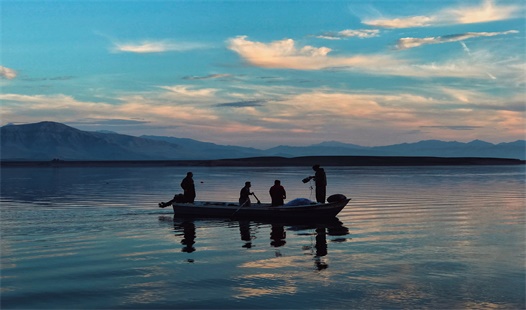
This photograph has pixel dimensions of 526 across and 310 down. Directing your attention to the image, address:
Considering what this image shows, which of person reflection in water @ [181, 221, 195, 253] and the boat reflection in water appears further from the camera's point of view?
person reflection in water @ [181, 221, 195, 253]

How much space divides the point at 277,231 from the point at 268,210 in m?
3.76

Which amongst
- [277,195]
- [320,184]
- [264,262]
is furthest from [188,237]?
[320,184]

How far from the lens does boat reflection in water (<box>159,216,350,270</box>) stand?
64.7 ft

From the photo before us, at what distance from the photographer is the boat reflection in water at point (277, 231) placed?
19734 millimetres

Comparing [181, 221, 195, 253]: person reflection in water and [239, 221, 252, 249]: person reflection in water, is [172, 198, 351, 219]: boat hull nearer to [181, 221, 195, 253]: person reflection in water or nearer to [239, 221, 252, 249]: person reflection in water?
[239, 221, 252, 249]: person reflection in water

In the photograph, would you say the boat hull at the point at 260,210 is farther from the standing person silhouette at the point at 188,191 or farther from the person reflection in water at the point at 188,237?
the person reflection in water at the point at 188,237

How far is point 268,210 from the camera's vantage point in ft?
93.5

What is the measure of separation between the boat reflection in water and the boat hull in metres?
0.36

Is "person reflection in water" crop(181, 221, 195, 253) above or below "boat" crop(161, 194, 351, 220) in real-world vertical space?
below

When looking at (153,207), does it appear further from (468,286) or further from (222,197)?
(468,286)

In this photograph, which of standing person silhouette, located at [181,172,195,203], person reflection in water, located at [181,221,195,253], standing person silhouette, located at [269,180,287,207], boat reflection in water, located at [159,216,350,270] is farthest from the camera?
standing person silhouette, located at [181,172,195,203]

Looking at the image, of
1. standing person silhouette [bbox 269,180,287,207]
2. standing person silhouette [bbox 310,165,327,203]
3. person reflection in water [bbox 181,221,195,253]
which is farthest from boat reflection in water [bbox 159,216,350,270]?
standing person silhouette [bbox 310,165,327,203]

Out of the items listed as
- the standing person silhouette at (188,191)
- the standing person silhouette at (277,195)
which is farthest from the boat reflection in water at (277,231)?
the standing person silhouette at (188,191)

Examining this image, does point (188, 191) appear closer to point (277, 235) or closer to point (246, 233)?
point (246, 233)
